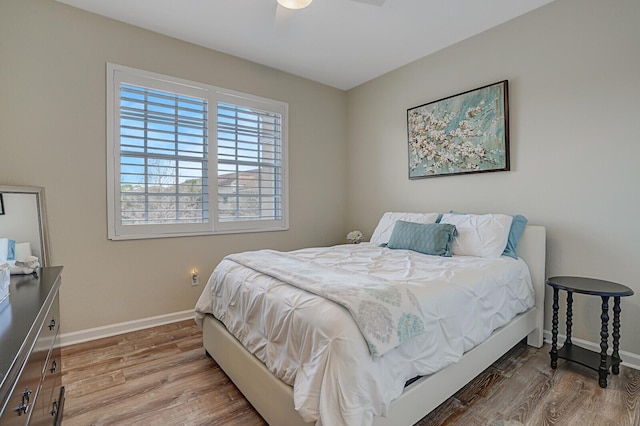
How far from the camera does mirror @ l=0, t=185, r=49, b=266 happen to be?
228 centimetres

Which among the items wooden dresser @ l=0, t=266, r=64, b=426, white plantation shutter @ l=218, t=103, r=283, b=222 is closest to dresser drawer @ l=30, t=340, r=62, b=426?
wooden dresser @ l=0, t=266, r=64, b=426

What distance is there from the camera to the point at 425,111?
3.44 meters

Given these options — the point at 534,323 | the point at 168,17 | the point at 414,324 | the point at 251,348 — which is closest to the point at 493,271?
the point at 534,323

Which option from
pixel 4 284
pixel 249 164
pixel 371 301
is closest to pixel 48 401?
pixel 4 284

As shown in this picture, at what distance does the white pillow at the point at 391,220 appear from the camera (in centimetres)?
308

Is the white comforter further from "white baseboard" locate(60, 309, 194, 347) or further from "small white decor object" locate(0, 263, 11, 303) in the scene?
"small white decor object" locate(0, 263, 11, 303)

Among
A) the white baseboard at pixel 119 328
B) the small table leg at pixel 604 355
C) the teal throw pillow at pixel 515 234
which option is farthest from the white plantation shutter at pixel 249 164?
the small table leg at pixel 604 355

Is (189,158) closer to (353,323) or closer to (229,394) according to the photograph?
(229,394)

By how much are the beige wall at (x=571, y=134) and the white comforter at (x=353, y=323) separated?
1.81 feet

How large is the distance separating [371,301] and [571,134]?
233cm

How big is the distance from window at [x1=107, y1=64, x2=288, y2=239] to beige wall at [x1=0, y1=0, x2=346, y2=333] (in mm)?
111

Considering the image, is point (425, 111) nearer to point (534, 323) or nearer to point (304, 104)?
point (304, 104)

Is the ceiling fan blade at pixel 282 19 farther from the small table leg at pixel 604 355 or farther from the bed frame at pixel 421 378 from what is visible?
the small table leg at pixel 604 355

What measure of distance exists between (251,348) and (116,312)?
1.84 m
